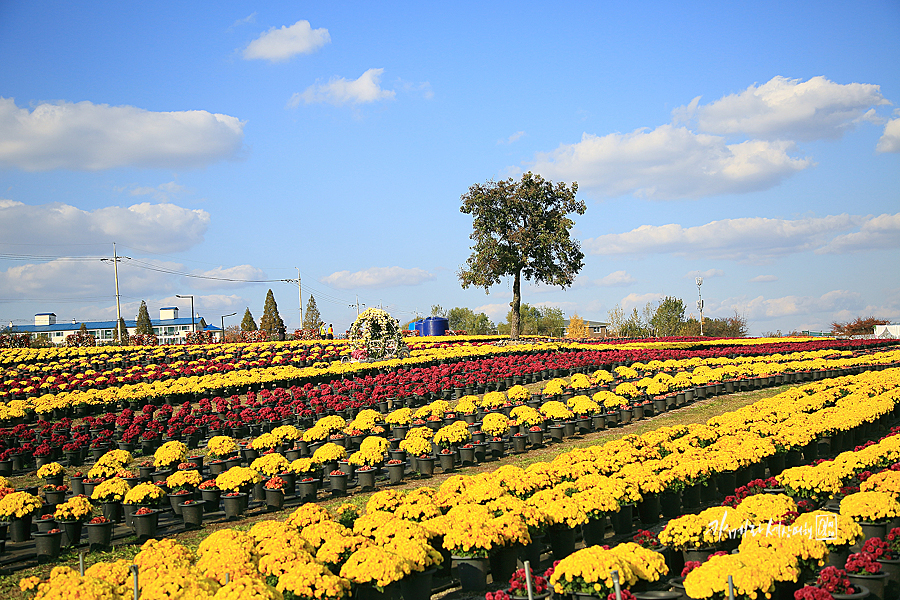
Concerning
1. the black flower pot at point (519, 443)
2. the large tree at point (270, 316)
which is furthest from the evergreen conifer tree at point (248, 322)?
the black flower pot at point (519, 443)

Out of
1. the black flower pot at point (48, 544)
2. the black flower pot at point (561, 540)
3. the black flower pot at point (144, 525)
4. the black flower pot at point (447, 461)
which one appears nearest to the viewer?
the black flower pot at point (561, 540)

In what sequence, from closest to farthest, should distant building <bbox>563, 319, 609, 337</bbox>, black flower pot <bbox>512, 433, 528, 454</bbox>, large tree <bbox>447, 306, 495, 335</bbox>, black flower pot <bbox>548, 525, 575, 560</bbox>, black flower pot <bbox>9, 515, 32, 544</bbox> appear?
black flower pot <bbox>548, 525, 575, 560</bbox> → black flower pot <bbox>9, 515, 32, 544</bbox> → black flower pot <bbox>512, 433, 528, 454</bbox> → distant building <bbox>563, 319, 609, 337</bbox> → large tree <bbox>447, 306, 495, 335</bbox>

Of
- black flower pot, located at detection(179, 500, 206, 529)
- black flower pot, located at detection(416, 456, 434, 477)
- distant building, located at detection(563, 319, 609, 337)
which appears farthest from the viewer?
distant building, located at detection(563, 319, 609, 337)

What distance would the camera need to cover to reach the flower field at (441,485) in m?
5.91

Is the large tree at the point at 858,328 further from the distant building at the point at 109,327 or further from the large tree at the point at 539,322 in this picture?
the distant building at the point at 109,327

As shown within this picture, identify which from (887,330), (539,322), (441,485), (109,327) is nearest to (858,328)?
(887,330)

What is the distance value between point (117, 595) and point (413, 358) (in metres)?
24.7

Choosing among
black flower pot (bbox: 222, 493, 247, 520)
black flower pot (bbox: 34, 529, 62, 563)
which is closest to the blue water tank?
black flower pot (bbox: 222, 493, 247, 520)

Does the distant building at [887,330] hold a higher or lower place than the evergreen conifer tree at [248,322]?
lower

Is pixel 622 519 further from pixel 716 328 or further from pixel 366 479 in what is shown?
pixel 716 328

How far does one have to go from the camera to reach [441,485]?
8.84 meters

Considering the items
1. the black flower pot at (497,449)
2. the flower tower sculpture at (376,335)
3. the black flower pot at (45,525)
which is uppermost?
the flower tower sculpture at (376,335)

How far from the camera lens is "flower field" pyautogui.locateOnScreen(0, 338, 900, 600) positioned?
233 inches

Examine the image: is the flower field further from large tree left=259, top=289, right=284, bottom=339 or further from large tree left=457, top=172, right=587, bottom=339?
large tree left=259, top=289, right=284, bottom=339
